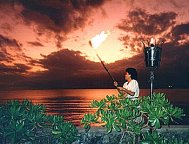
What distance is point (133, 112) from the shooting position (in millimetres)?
5457

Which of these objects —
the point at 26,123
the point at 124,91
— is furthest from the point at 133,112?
the point at 26,123

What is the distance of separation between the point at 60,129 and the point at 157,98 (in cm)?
211

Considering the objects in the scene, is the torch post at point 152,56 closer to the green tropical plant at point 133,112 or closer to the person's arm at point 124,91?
the person's arm at point 124,91

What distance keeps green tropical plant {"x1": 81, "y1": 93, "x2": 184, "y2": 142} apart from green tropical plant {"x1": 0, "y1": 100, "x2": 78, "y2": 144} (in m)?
0.64

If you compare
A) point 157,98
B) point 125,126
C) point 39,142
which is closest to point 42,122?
point 39,142

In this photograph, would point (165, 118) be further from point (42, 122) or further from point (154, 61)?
point (42, 122)

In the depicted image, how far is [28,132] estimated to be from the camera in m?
6.33

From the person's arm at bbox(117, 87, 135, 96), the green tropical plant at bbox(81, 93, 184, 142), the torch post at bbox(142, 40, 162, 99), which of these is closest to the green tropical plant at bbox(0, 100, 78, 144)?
the green tropical plant at bbox(81, 93, 184, 142)

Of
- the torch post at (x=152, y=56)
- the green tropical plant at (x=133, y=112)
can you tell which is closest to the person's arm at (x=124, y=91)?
the green tropical plant at (x=133, y=112)

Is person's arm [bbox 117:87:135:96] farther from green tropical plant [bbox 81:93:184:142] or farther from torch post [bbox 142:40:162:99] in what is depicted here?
torch post [bbox 142:40:162:99]

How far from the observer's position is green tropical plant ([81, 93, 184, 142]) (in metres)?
5.25

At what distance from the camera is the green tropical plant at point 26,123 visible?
20.1ft

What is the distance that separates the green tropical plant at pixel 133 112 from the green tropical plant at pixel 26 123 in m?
0.64

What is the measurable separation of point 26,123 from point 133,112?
226 centimetres
